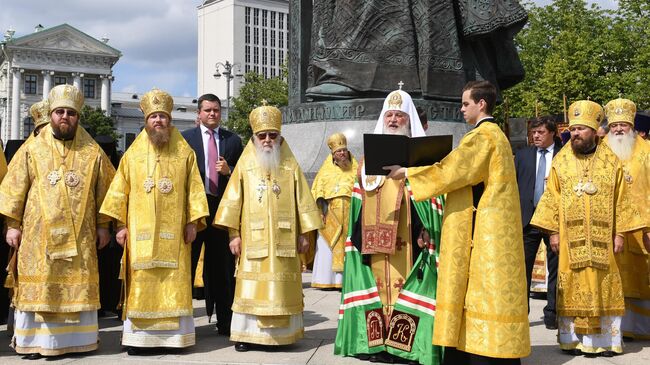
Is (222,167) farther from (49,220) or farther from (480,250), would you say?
(480,250)

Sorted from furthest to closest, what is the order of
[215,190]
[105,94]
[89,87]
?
[89,87] < [105,94] < [215,190]

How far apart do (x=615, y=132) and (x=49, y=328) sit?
18.5 feet

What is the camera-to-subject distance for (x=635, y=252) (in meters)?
8.11

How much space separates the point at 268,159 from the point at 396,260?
1.54m

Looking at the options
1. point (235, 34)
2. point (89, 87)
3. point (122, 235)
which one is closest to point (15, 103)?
point (89, 87)

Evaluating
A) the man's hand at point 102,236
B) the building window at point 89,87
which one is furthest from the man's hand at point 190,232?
the building window at point 89,87

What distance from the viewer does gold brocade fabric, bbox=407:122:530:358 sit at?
5.91 m

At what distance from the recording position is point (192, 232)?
7363mm

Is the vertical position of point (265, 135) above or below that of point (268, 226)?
above

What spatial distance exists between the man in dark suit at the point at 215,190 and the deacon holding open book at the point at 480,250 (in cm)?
266

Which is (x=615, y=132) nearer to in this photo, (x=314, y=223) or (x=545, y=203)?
(x=545, y=203)

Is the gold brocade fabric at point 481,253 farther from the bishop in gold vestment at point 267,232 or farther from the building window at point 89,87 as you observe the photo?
the building window at point 89,87

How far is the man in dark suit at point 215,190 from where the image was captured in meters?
8.07

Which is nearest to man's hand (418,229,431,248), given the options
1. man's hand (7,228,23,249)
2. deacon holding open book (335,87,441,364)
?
deacon holding open book (335,87,441,364)
